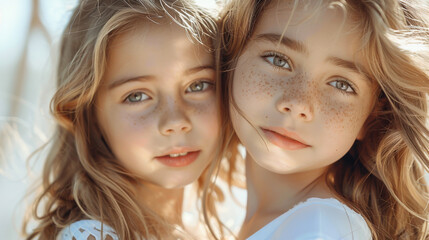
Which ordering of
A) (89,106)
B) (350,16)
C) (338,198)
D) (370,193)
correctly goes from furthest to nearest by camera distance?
(89,106) → (370,193) → (338,198) → (350,16)

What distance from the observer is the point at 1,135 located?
2.37 meters

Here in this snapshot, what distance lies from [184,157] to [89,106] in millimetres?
326

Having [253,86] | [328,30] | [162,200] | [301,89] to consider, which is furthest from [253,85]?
[162,200]

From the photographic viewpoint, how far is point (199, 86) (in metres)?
1.64

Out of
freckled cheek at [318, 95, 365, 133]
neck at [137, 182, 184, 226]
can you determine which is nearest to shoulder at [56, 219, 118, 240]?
neck at [137, 182, 184, 226]

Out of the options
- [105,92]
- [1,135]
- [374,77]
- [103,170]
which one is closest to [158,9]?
[105,92]

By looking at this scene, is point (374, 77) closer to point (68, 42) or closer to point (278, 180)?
point (278, 180)

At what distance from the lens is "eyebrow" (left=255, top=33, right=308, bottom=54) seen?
52.6 inches

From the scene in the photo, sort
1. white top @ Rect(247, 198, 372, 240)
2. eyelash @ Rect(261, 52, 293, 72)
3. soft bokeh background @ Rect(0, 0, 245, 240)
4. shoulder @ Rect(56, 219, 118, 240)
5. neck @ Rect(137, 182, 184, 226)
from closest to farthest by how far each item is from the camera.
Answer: white top @ Rect(247, 198, 372, 240) → eyelash @ Rect(261, 52, 293, 72) → shoulder @ Rect(56, 219, 118, 240) → neck @ Rect(137, 182, 184, 226) → soft bokeh background @ Rect(0, 0, 245, 240)

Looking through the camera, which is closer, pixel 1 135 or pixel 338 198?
pixel 338 198

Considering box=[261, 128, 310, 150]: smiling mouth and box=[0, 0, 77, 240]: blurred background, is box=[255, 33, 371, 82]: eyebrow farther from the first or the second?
box=[0, 0, 77, 240]: blurred background

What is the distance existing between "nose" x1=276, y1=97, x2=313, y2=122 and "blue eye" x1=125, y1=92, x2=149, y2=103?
1.39 feet

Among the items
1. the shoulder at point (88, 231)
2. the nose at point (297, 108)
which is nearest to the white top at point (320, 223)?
the nose at point (297, 108)

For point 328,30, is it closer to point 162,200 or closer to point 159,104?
point 159,104
